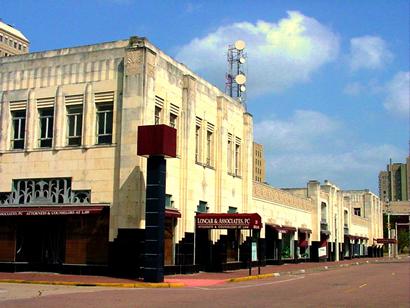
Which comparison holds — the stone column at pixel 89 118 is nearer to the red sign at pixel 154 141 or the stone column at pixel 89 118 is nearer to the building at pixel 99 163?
the building at pixel 99 163

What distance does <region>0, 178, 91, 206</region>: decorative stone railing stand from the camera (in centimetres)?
3159

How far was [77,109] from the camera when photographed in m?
32.8

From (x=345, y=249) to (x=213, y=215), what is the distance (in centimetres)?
5453

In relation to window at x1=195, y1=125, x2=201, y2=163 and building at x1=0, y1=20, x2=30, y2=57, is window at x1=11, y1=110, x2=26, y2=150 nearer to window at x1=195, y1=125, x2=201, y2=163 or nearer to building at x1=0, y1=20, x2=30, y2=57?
window at x1=195, y1=125, x2=201, y2=163

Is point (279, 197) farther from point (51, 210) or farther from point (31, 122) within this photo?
point (51, 210)

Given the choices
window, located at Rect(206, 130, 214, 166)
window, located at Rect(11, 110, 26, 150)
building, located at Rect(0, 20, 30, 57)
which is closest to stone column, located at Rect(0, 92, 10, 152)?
window, located at Rect(11, 110, 26, 150)

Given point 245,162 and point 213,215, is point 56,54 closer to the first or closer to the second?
point 213,215

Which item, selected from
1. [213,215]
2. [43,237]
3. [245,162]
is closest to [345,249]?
[245,162]

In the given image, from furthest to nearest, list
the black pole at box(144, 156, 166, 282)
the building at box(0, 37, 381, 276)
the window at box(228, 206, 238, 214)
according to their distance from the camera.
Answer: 1. the window at box(228, 206, 238, 214)
2. the building at box(0, 37, 381, 276)
3. the black pole at box(144, 156, 166, 282)

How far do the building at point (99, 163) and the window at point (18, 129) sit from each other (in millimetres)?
56

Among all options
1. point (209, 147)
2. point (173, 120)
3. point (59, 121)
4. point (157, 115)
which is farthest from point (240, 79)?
point (59, 121)

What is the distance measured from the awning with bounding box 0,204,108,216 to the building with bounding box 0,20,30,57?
11742 cm

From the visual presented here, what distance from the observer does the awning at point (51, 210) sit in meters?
30.1

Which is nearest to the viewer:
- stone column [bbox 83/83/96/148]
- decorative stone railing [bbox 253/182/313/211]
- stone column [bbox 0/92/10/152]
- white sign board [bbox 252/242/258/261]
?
stone column [bbox 83/83/96/148]
